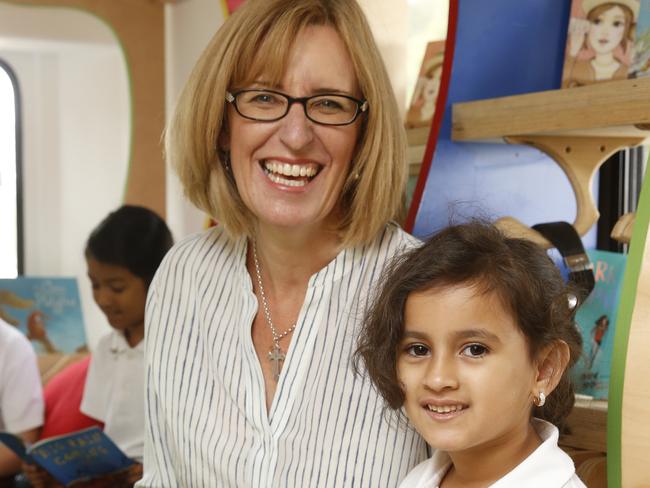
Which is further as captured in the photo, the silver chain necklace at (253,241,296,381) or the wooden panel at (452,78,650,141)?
the silver chain necklace at (253,241,296,381)

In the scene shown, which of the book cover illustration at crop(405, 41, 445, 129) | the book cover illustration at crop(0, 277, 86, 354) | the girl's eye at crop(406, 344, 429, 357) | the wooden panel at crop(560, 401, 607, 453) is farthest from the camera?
the book cover illustration at crop(0, 277, 86, 354)

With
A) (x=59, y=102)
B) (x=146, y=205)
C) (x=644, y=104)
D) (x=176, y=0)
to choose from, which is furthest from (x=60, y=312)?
(x=644, y=104)

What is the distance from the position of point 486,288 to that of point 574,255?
0.39 m

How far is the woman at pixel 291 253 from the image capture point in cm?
146

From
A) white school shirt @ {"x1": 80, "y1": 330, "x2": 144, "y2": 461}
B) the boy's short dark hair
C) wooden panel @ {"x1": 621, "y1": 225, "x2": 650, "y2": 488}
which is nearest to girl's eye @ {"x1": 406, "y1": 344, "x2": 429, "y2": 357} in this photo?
wooden panel @ {"x1": 621, "y1": 225, "x2": 650, "y2": 488}

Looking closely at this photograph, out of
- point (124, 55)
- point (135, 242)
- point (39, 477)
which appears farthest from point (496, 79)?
point (124, 55)

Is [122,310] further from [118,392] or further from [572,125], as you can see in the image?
[572,125]

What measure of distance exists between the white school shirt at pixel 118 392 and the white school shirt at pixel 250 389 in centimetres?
87

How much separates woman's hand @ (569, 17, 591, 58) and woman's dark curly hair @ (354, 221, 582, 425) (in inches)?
17.4

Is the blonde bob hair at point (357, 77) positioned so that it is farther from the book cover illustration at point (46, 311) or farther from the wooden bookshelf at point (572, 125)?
the book cover illustration at point (46, 311)

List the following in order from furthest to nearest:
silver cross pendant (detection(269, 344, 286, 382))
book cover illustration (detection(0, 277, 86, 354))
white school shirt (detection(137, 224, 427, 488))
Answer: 1. book cover illustration (detection(0, 277, 86, 354))
2. silver cross pendant (detection(269, 344, 286, 382))
3. white school shirt (detection(137, 224, 427, 488))

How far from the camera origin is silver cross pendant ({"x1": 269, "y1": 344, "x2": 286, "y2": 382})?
155 cm

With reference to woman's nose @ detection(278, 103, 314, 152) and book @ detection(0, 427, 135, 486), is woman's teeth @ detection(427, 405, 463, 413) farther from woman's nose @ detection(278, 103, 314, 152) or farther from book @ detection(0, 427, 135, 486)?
book @ detection(0, 427, 135, 486)

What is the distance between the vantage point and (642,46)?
1391 millimetres
